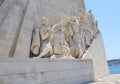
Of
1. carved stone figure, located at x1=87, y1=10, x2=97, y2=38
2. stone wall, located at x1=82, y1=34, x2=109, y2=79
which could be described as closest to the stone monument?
stone wall, located at x1=82, y1=34, x2=109, y2=79

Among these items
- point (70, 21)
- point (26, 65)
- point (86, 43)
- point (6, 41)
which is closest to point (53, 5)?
point (70, 21)

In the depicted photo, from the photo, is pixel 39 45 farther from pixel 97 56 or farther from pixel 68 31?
pixel 97 56

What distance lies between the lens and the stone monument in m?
5.36

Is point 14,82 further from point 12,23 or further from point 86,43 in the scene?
point 86,43

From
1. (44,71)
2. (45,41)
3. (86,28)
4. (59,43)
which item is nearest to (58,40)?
(59,43)

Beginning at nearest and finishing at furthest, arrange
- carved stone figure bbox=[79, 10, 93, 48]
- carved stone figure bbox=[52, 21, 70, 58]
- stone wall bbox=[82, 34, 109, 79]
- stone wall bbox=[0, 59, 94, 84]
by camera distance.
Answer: stone wall bbox=[0, 59, 94, 84], carved stone figure bbox=[52, 21, 70, 58], stone wall bbox=[82, 34, 109, 79], carved stone figure bbox=[79, 10, 93, 48]

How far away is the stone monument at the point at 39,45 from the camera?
17.6 ft

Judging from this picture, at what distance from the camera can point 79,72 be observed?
748 centimetres

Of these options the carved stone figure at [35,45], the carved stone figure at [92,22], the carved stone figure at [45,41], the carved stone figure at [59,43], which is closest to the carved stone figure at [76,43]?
the carved stone figure at [59,43]

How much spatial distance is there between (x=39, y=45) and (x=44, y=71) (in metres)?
1.34

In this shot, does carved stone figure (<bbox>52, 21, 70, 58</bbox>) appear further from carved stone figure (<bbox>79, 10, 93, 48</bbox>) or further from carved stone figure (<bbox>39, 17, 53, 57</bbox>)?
carved stone figure (<bbox>79, 10, 93, 48</bbox>)

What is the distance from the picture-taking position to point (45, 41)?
23.5 feet

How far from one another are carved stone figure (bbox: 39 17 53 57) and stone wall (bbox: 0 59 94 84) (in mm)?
532

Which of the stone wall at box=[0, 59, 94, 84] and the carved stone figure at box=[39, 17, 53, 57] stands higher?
the carved stone figure at box=[39, 17, 53, 57]
